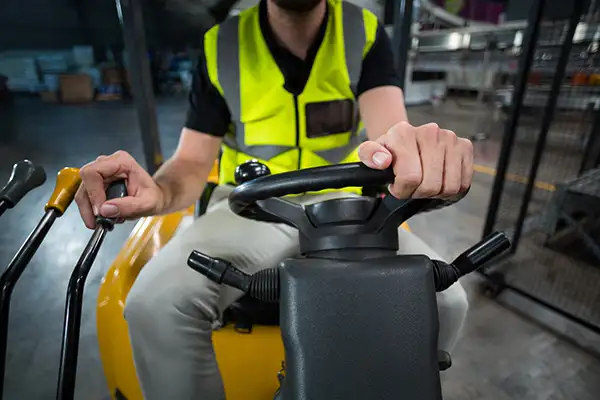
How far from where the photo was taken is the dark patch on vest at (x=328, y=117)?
2.96 ft

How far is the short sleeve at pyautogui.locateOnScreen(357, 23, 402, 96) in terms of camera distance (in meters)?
0.95

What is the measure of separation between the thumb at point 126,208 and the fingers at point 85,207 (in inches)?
1.7

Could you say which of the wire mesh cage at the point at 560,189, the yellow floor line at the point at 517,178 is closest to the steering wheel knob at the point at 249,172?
the wire mesh cage at the point at 560,189

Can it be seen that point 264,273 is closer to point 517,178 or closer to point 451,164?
point 451,164

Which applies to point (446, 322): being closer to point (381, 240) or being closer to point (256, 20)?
point (381, 240)

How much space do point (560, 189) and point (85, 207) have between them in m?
1.65

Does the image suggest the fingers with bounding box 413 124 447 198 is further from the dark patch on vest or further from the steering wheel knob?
the dark patch on vest

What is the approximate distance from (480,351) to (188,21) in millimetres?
1573

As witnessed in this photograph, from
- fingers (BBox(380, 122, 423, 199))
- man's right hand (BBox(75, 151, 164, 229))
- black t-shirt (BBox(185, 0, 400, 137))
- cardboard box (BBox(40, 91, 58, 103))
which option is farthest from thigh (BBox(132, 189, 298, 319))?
cardboard box (BBox(40, 91, 58, 103))

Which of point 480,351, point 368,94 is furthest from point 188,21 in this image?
point 480,351

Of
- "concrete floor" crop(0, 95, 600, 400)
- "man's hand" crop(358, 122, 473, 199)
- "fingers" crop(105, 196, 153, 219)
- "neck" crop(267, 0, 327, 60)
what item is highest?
"neck" crop(267, 0, 327, 60)

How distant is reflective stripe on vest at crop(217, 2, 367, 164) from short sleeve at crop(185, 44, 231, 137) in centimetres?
4

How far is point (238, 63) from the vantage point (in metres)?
0.89

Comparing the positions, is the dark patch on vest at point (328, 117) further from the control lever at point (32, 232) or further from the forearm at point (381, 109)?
the control lever at point (32, 232)
